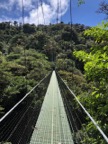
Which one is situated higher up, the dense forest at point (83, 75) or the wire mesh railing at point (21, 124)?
the dense forest at point (83, 75)

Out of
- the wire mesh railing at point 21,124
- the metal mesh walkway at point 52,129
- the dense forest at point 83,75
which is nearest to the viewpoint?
the dense forest at point 83,75

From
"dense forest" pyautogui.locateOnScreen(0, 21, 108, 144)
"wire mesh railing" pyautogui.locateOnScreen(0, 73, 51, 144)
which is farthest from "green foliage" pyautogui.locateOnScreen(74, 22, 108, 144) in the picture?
"wire mesh railing" pyautogui.locateOnScreen(0, 73, 51, 144)

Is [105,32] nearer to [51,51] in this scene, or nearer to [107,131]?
[107,131]

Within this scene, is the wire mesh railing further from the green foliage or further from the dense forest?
the green foliage

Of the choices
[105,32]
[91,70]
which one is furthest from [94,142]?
[105,32]

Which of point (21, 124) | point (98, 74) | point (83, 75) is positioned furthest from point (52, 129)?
point (21, 124)

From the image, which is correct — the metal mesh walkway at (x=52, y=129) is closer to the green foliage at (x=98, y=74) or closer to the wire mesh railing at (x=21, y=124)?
the wire mesh railing at (x=21, y=124)

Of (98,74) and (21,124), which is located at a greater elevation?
(98,74)

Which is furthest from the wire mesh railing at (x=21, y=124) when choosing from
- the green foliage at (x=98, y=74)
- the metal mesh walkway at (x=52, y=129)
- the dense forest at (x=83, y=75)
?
the green foliage at (x=98, y=74)

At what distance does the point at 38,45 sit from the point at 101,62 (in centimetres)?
3841

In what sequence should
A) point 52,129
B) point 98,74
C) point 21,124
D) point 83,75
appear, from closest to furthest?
point 98,74
point 83,75
point 52,129
point 21,124

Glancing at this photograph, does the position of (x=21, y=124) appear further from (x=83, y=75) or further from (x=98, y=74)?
(x=98, y=74)

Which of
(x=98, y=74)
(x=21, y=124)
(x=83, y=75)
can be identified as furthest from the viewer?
(x=21, y=124)

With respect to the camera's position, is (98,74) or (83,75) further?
(83,75)
